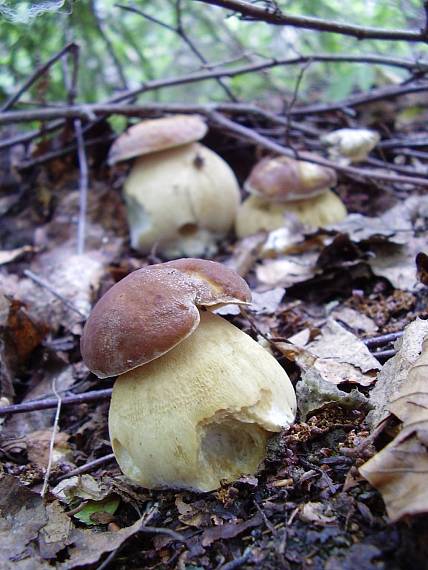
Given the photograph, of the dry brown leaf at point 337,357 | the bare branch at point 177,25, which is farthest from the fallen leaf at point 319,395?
the bare branch at point 177,25

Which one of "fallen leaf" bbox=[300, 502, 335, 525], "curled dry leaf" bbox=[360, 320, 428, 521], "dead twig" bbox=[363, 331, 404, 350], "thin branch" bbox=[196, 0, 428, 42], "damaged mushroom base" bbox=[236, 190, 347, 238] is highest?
"thin branch" bbox=[196, 0, 428, 42]

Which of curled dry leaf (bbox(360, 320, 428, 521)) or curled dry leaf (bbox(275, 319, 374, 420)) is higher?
curled dry leaf (bbox(360, 320, 428, 521))

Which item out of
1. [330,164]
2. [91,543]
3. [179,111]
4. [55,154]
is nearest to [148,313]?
[91,543]

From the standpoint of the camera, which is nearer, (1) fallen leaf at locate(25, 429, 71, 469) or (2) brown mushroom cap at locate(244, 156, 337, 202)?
(1) fallen leaf at locate(25, 429, 71, 469)

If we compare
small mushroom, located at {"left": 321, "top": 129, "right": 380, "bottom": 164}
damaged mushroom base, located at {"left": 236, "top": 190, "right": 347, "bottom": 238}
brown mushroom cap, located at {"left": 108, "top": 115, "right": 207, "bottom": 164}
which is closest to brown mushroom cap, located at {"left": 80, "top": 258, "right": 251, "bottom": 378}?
damaged mushroom base, located at {"left": 236, "top": 190, "right": 347, "bottom": 238}

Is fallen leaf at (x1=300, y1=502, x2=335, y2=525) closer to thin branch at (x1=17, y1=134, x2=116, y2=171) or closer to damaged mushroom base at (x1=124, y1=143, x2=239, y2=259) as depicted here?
damaged mushroom base at (x1=124, y1=143, x2=239, y2=259)

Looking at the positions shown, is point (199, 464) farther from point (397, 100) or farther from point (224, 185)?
point (397, 100)

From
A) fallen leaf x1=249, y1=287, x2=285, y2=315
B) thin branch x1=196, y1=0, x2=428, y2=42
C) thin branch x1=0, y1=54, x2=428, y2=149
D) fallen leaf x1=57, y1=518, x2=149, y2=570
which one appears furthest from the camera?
thin branch x1=0, y1=54, x2=428, y2=149
